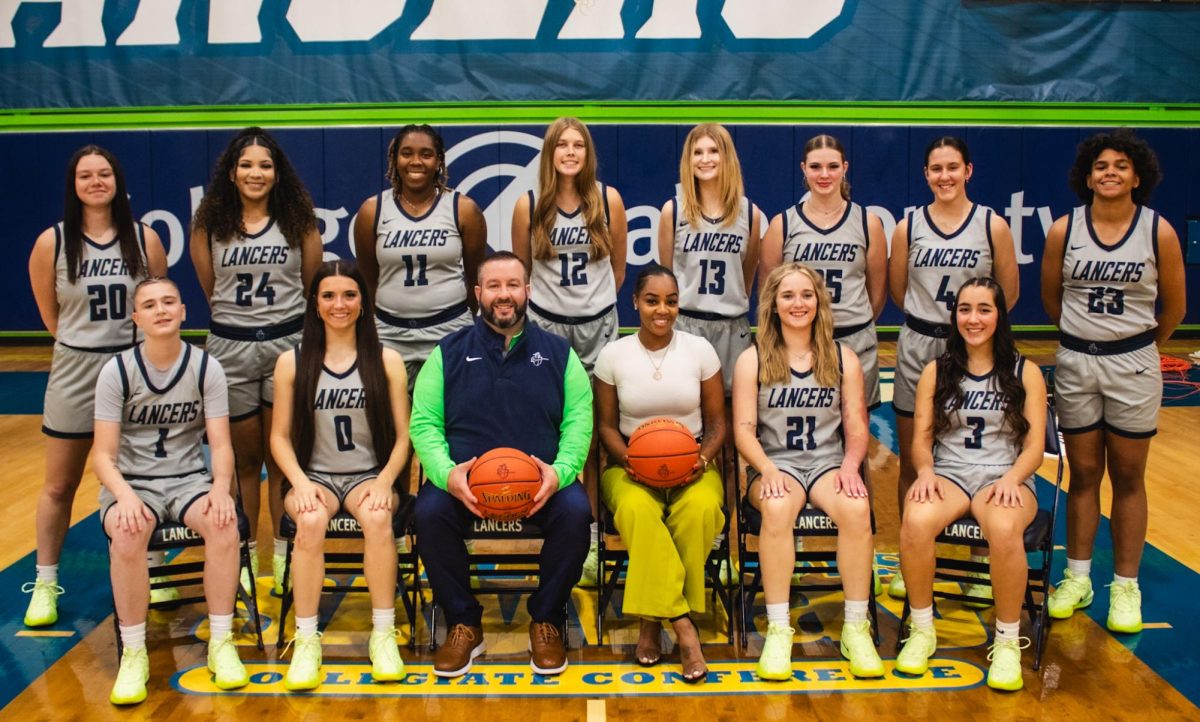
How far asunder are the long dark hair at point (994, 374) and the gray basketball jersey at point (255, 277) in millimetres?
2610

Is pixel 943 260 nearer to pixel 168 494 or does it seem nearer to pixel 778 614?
pixel 778 614

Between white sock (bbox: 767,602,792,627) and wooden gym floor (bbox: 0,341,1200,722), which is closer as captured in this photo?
wooden gym floor (bbox: 0,341,1200,722)

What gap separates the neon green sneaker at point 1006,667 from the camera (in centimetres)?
356

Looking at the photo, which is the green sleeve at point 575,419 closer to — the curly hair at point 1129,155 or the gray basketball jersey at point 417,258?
the gray basketball jersey at point 417,258

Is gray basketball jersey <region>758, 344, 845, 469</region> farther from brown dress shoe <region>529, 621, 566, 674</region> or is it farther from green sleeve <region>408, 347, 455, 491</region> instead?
green sleeve <region>408, 347, 455, 491</region>

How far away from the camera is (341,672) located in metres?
3.75

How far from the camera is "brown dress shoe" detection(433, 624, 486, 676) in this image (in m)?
3.73

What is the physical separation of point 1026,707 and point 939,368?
3.98ft

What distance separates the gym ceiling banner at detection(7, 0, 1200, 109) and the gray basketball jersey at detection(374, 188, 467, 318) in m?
5.59

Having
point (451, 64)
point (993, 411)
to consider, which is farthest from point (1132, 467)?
point (451, 64)

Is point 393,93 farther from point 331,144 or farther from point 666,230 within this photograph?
point 666,230

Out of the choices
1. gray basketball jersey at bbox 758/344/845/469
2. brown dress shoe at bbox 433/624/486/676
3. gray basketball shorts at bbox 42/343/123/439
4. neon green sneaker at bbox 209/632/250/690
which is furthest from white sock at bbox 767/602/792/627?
gray basketball shorts at bbox 42/343/123/439

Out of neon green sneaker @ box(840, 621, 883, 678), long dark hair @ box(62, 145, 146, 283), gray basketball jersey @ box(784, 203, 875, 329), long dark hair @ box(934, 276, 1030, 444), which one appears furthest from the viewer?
gray basketball jersey @ box(784, 203, 875, 329)

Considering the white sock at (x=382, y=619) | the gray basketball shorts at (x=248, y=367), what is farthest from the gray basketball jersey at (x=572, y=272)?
the white sock at (x=382, y=619)
